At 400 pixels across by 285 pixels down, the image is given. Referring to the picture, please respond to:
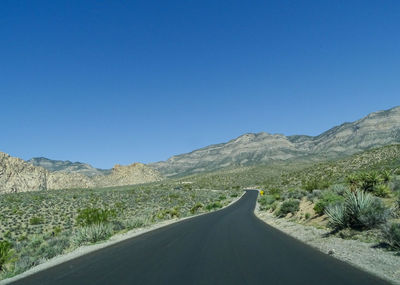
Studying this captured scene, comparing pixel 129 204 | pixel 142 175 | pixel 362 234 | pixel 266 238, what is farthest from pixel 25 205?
pixel 142 175

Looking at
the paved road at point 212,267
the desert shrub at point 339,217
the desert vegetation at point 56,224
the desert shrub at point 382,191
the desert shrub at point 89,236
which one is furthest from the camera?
the desert shrub at point 89,236

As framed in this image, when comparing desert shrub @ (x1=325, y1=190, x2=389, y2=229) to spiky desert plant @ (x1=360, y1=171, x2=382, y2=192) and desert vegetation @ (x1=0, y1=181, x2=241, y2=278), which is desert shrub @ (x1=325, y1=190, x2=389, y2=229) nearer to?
spiky desert plant @ (x1=360, y1=171, x2=382, y2=192)

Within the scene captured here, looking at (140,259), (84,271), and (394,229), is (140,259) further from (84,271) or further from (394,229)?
(394,229)

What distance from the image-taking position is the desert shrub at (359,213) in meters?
12.4

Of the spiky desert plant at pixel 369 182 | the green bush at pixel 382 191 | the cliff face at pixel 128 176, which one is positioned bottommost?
the green bush at pixel 382 191

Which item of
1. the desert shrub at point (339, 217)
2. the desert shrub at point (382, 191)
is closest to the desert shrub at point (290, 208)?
the desert shrub at point (382, 191)

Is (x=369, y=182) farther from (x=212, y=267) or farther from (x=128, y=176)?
(x=128, y=176)

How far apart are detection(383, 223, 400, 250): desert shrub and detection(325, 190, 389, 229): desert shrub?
230 cm

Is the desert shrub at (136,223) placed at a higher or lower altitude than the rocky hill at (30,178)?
lower

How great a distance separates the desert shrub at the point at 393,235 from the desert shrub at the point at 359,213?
2295 mm

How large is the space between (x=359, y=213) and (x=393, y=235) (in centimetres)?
304

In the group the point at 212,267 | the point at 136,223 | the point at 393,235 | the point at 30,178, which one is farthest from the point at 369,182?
the point at 30,178

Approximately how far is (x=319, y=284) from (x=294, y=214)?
701 inches

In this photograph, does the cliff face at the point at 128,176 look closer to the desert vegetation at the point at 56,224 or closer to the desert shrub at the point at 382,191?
the desert vegetation at the point at 56,224
